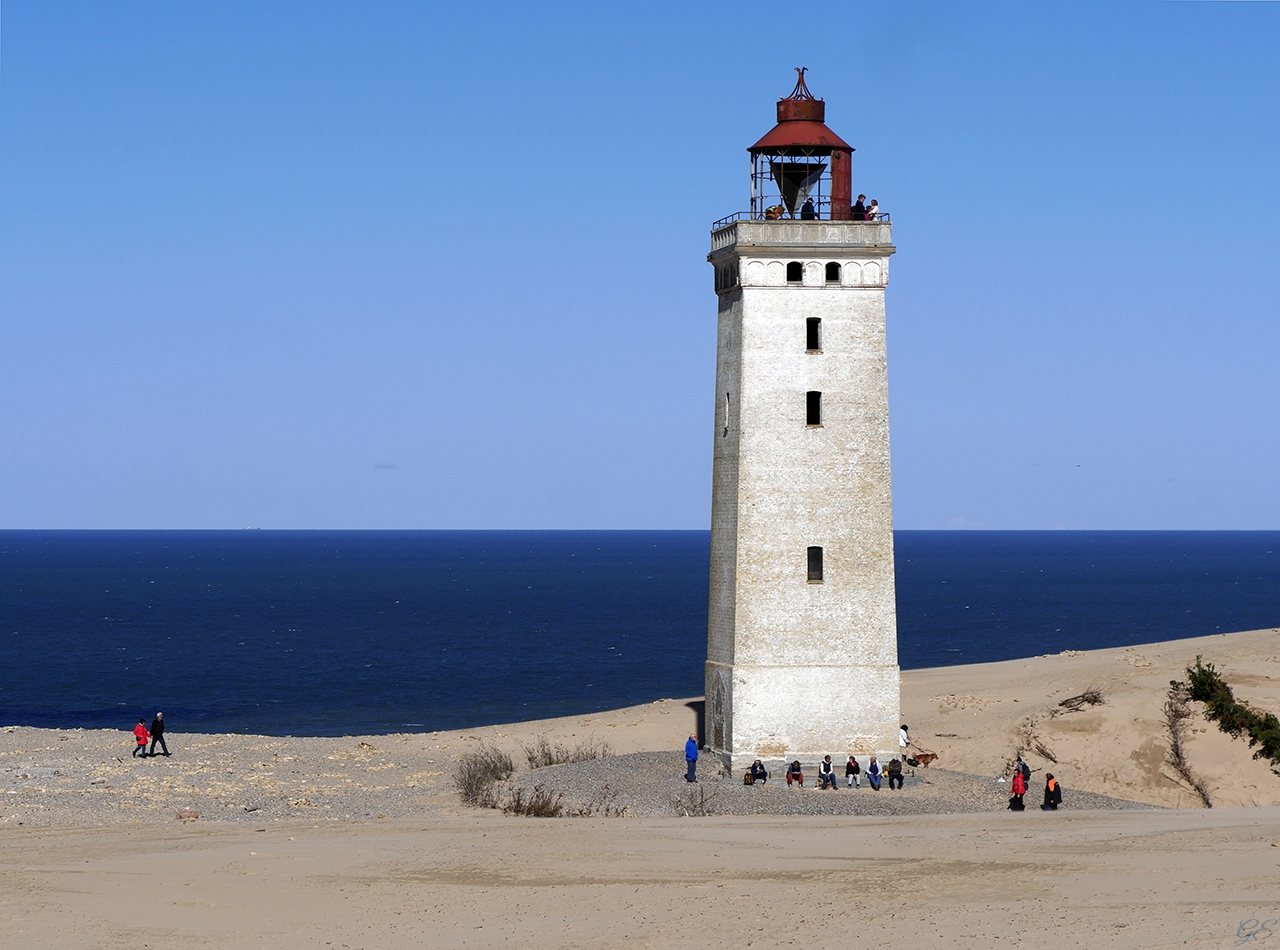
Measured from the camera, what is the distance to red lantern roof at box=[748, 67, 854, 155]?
125 ft

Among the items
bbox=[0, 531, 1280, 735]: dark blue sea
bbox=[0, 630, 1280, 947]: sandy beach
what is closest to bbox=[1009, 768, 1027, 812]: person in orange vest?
bbox=[0, 630, 1280, 947]: sandy beach

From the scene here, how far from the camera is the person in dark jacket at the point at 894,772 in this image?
118ft

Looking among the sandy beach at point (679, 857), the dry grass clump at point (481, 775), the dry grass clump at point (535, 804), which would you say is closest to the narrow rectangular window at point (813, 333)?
the sandy beach at point (679, 857)

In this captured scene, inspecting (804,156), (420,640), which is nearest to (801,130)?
(804,156)

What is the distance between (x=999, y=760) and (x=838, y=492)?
828 cm

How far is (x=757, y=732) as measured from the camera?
37.0m

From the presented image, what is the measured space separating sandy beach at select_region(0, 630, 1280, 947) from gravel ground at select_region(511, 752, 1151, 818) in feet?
0.48

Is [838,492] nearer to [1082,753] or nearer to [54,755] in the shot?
[1082,753]

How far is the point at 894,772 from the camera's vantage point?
36125mm

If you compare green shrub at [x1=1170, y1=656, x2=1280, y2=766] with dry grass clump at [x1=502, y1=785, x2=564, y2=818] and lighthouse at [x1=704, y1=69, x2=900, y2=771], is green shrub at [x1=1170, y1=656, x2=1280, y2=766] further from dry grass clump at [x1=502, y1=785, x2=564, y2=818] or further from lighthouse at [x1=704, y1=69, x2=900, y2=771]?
dry grass clump at [x1=502, y1=785, x2=564, y2=818]

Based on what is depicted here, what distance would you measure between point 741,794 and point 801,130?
16.7 meters

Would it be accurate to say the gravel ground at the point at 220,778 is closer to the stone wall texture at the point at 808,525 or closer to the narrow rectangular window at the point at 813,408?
the stone wall texture at the point at 808,525

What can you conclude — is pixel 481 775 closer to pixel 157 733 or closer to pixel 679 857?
pixel 157 733

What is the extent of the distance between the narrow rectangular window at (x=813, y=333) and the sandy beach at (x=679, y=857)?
10.1m
